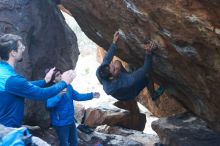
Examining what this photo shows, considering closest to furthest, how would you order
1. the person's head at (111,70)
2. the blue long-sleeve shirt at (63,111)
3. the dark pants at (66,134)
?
1. the blue long-sleeve shirt at (63,111)
2. the dark pants at (66,134)
3. the person's head at (111,70)

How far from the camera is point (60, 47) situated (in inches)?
413

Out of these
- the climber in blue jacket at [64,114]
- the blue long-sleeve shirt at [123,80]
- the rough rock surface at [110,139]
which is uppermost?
the blue long-sleeve shirt at [123,80]

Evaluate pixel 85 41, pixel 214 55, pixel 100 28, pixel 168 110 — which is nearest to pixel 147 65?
pixel 214 55

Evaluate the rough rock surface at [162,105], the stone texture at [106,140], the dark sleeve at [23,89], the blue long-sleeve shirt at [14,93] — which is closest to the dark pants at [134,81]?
the stone texture at [106,140]

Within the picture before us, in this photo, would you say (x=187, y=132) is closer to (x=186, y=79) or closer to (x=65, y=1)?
(x=186, y=79)

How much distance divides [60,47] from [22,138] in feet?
19.7

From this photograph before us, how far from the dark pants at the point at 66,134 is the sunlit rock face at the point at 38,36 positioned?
1.40 metres

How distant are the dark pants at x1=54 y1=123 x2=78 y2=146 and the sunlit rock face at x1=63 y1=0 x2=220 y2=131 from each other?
218 centimetres

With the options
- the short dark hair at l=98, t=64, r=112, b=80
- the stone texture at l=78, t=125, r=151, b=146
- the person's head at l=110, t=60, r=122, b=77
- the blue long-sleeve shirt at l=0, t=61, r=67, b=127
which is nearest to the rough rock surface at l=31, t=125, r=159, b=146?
the stone texture at l=78, t=125, r=151, b=146

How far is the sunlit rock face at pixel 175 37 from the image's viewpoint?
6.31m

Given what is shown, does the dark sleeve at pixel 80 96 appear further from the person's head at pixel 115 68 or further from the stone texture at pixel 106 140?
the stone texture at pixel 106 140

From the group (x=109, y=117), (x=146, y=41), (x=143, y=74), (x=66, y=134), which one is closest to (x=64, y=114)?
(x=66, y=134)

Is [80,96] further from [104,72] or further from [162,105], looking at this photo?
[162,105]

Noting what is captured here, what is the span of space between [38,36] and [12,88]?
4.36 metres
